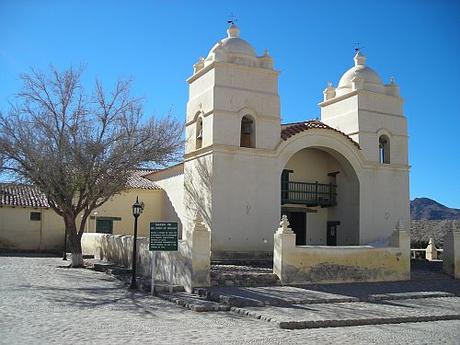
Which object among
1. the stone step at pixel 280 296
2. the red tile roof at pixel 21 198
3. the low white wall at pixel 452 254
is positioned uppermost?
the red tile roof at pixel 21 198

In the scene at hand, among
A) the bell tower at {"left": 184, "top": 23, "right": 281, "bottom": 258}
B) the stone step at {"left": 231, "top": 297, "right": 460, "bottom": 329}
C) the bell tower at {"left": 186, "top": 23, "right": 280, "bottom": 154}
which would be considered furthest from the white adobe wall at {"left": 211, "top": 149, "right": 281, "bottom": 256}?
the stone step at {"left": 231, "top": 297, "right": 460, "bottom": 329}

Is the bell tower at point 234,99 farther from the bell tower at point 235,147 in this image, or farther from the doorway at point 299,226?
the doorway at point 299,226

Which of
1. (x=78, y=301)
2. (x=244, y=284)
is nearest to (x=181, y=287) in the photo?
(x=244, y=284)

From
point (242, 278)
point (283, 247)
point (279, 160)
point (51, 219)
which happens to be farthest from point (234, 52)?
point (51, 219)

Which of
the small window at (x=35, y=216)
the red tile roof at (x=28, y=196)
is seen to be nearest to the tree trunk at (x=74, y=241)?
the red tile roof at (x=28, y=196)

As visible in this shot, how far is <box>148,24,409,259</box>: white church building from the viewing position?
2078 centimetres

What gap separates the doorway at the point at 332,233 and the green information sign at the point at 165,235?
12.0 m

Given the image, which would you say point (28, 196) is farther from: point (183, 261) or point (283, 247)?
point (283, 247)

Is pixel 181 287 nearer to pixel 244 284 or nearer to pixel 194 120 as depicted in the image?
pixel 244 284

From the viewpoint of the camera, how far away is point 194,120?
74.2ft

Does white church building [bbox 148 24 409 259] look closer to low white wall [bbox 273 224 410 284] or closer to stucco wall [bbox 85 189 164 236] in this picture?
low white wall [bbox 273 224 410 284]

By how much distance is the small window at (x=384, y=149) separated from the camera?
81.9 feet

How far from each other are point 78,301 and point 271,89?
1262 centimetres

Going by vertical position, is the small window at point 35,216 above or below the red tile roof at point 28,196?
below
